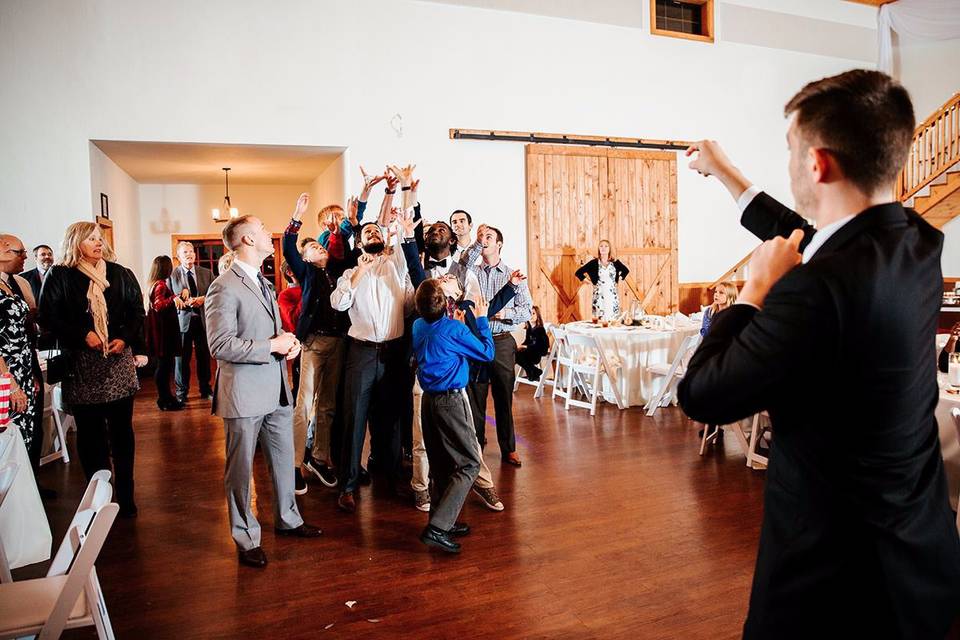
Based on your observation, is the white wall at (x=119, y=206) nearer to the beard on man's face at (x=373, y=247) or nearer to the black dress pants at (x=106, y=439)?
the black dress pants at (x=106, y=439)

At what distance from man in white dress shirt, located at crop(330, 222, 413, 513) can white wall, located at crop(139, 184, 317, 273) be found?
27.2 ft

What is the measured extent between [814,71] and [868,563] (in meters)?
12.5

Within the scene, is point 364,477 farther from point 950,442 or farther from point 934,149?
point 934,149

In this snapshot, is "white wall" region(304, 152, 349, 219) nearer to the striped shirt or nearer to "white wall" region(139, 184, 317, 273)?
"white wall" region(139, 184, 317, 273)

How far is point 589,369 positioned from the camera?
666 cm

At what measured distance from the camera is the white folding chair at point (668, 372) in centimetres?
631

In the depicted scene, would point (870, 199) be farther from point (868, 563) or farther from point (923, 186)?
point (923, 186)

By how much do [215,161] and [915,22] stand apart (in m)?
11.8

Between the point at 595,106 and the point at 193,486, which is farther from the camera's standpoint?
the point at 595,106

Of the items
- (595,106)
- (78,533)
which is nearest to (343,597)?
(78,533)

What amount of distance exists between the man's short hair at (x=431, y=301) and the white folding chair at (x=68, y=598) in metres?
1.72

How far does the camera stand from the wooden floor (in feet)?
8.97

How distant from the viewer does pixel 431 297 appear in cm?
340

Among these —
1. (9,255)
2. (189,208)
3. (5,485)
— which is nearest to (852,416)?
(5,485)
